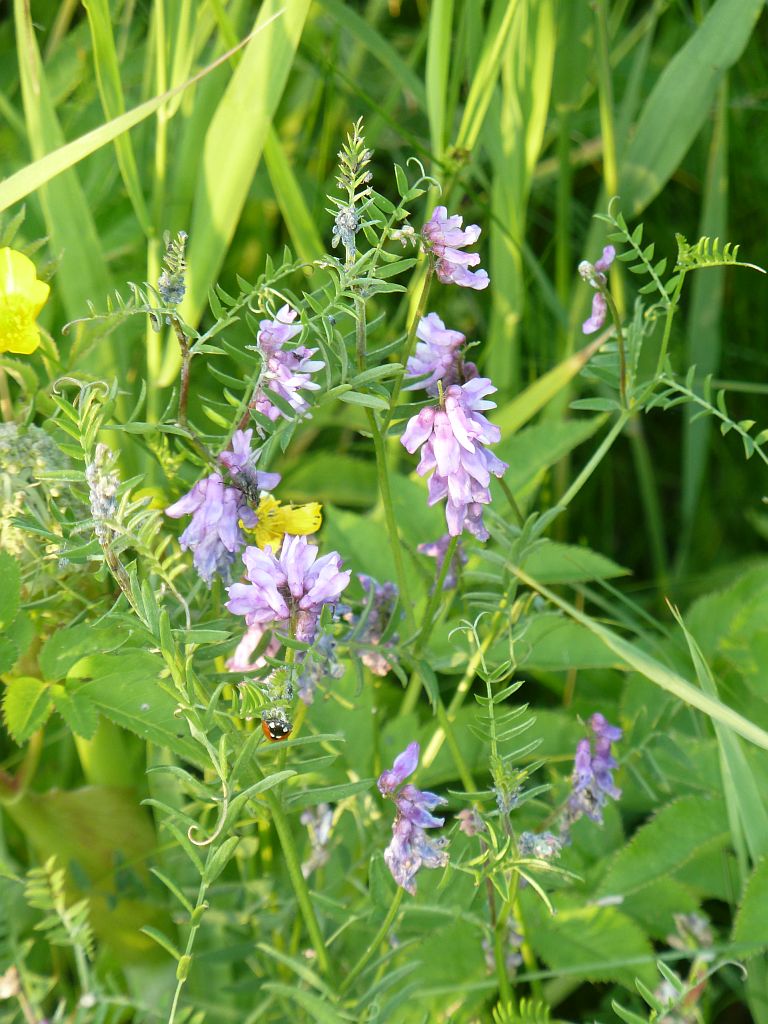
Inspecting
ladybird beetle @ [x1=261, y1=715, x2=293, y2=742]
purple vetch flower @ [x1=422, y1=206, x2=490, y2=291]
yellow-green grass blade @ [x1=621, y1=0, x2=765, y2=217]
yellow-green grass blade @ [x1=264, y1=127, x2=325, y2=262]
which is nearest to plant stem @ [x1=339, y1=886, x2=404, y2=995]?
ladybird beetle @ [x1=261, y1=715, x2=293, y2=742]

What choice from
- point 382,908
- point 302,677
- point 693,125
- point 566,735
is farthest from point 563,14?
point 382,908

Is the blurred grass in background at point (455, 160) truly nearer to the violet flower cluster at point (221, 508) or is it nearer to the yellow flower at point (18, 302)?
Result: the yellow flower at point (18, 302)

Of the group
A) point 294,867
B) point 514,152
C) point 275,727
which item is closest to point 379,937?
point 294,867

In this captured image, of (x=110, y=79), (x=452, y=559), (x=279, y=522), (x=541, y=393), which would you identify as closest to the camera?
(x=279, y=522)

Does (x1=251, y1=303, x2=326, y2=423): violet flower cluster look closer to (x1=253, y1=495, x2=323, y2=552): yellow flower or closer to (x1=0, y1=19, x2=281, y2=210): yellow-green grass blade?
(x1=253, y1=495, x2=323, y2=552): yellow flower

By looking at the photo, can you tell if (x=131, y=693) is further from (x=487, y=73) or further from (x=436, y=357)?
(x=487, y=73)
